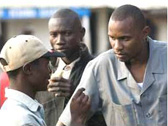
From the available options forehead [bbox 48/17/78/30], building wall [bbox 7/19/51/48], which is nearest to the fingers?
forehead [bbox 48/17/78/30]

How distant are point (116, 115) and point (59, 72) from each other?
84cm

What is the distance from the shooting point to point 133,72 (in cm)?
413

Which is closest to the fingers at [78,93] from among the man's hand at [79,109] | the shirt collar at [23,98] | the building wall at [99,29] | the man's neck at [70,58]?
the man's hand at [79,109]

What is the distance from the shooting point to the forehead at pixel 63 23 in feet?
16.2

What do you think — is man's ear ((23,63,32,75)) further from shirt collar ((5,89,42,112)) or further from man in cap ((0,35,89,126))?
shirt collar ((5,89,42,112))

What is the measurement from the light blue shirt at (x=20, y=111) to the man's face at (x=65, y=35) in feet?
4.46

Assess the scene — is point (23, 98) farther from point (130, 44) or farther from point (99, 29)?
point (99, 29)

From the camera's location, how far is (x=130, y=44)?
3.96m

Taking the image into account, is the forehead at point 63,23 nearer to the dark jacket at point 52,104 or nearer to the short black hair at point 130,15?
the dark jacket at point 52,104

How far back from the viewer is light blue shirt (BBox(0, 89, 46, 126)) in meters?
3.19

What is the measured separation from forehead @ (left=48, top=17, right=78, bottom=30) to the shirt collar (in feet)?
5.13

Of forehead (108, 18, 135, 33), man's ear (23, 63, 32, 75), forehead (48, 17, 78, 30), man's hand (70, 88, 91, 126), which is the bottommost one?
man's hand (70, 88, 91, 126)

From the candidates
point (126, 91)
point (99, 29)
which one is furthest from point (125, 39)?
point (99, 29)

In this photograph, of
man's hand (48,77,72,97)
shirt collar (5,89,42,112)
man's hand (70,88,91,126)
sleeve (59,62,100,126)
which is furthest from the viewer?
man's hand (48,77,72,97)
